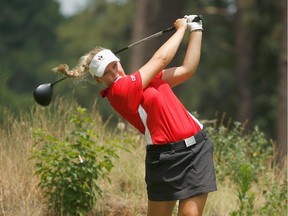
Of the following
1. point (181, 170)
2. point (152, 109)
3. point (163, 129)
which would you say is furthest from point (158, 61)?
point (181, 170)

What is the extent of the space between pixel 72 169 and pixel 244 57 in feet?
62.0

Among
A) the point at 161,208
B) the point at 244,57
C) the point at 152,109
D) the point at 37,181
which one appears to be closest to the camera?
the point at 152,109

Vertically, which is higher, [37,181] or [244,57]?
[244,57]

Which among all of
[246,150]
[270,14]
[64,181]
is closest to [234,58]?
[270,14]

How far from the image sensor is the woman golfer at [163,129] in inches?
204

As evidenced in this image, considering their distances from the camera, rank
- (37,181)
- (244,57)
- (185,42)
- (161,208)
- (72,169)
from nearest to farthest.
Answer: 1. (161,208)
2. (72,169)
3. (37,181)
4. (244,57)
5. (185,42)

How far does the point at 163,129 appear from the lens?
5219 mm

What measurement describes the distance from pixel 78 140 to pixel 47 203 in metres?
0.62

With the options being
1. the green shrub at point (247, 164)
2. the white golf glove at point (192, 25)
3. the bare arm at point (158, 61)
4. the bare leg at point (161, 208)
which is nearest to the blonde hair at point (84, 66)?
the bare arm at point (158, 61)

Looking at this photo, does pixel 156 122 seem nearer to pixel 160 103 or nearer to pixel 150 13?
pixel 160 103

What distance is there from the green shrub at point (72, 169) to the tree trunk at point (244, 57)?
17.0 meters

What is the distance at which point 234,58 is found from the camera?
1088 inches

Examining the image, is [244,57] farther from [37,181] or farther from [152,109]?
[152,109]

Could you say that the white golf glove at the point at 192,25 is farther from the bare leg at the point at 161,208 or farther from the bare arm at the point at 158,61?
the bare leg at the point at 161,208
